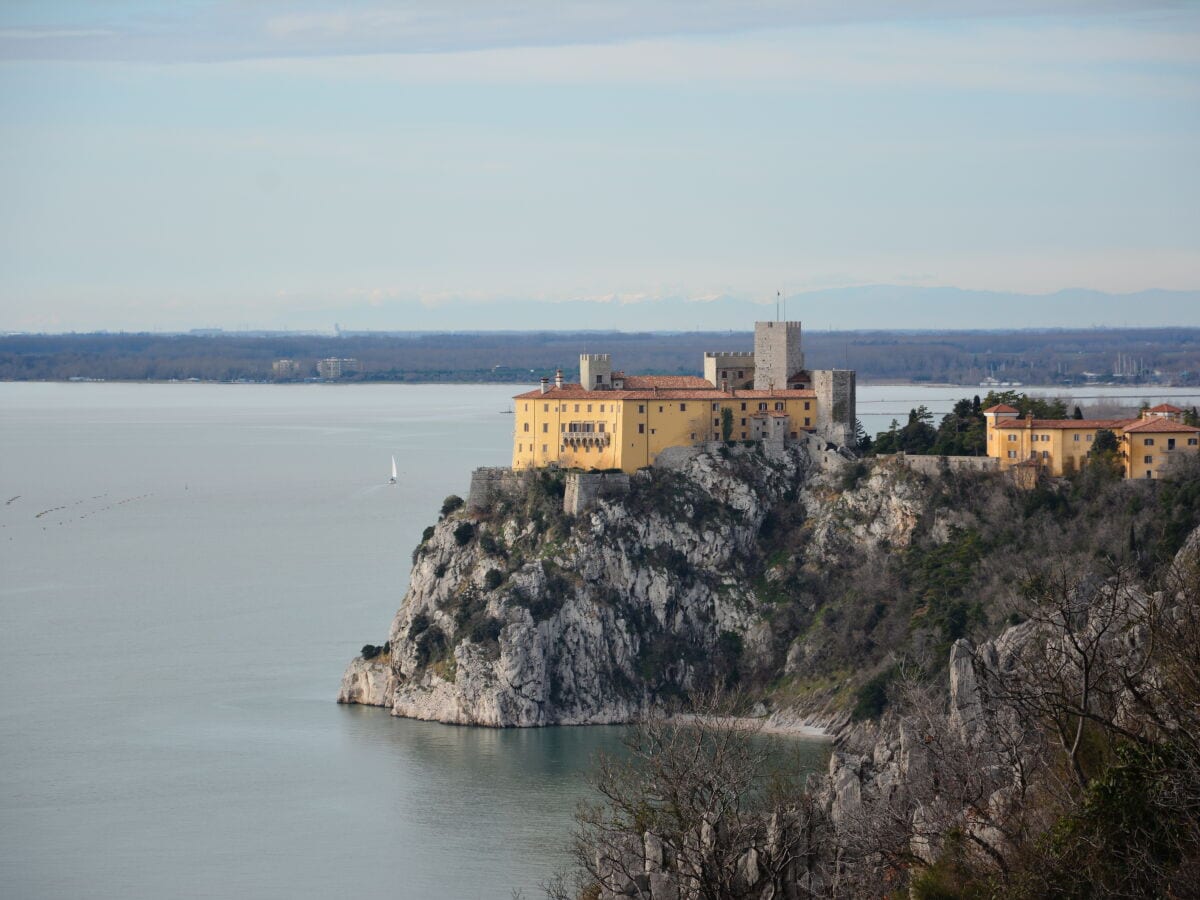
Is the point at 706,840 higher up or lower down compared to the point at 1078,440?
lower down

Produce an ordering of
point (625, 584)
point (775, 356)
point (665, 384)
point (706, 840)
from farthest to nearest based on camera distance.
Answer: point (775, 356) < point (665, 384) < point (625, 584) < point (706, 840)

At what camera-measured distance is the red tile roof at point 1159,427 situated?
5519 cm

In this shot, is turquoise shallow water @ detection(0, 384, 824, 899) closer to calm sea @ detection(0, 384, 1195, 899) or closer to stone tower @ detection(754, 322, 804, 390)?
calm sea @ detection(0, 384, 1195, 899)

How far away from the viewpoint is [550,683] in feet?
177

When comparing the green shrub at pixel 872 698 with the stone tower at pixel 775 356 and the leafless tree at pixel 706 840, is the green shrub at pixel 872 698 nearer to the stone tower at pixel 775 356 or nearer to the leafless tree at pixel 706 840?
the stone tower at pixel 775 356

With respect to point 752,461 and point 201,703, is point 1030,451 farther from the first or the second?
point 201,703

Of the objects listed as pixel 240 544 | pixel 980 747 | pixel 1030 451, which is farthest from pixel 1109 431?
pixel 240 544

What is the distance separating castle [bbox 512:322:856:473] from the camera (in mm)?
58188

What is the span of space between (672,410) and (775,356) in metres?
3.78

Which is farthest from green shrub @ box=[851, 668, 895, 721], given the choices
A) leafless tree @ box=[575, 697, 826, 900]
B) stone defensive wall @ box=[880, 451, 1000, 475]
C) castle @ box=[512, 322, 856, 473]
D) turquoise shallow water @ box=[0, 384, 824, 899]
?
leafless tree @ box=[575, 697, 826, 900]

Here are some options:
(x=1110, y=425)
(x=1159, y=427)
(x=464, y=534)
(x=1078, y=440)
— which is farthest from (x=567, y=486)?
(x=1159, y=427)

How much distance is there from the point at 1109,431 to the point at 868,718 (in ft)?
33.1

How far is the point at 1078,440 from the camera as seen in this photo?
5569cm

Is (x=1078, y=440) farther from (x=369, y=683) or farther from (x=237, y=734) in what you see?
(x=237, y=734)
